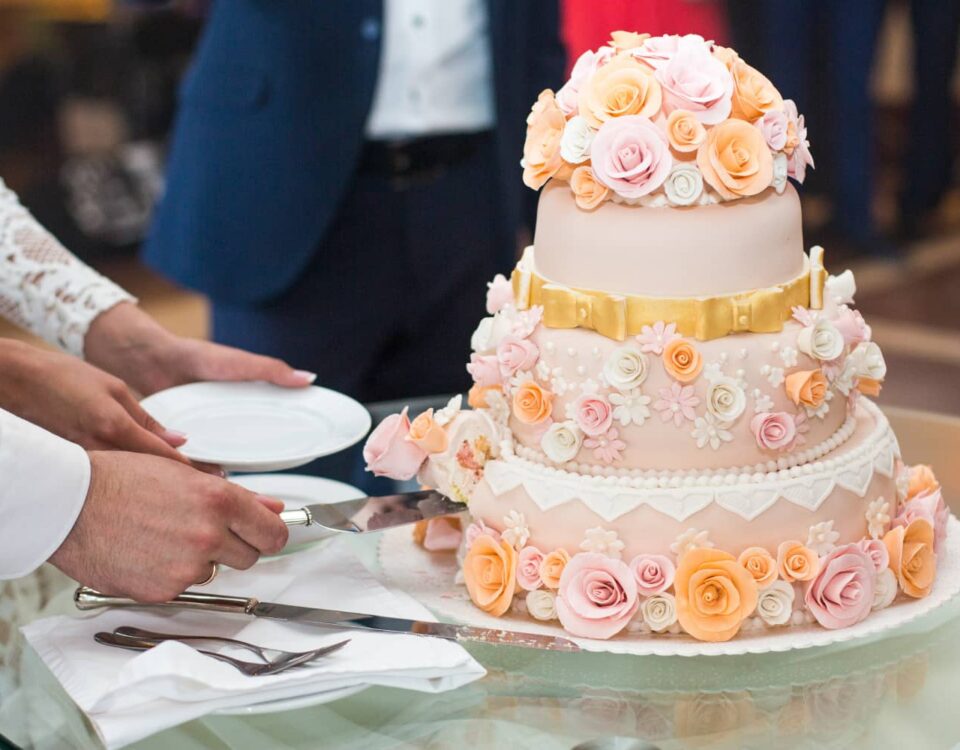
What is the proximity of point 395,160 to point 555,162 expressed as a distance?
4.39 feet

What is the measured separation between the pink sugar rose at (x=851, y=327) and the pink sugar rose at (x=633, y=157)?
31cm

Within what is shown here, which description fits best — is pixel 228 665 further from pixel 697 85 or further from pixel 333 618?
pixel 697 85

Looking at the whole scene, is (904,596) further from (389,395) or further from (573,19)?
(573,19)

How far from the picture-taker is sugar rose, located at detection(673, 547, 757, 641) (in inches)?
58.6

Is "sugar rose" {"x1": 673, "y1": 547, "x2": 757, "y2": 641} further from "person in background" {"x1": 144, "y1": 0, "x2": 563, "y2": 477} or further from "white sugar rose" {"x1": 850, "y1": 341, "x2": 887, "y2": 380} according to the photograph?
"person in background" {"x1": 144, "y1": 0, "x2": 563, "y2": 477}

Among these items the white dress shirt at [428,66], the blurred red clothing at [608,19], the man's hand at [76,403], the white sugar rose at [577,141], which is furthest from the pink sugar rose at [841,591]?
the blurred red clothing at [608,19]

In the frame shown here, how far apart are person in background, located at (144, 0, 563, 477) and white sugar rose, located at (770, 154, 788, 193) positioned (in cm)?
129

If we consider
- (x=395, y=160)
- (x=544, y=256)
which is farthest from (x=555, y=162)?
(x=395, y=160)

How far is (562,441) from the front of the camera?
1.57 m

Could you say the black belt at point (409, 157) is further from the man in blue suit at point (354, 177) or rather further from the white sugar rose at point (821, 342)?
the white sugar rose at point (821, 342)

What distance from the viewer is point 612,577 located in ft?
5.00

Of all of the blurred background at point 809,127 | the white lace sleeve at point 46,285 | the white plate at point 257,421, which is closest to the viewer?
the white plate at point 257,421

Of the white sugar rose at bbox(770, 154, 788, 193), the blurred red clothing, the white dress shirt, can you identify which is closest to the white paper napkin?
the white sugar rose at bbox(770, 154, 788, 193)

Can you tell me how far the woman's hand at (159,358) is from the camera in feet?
6.71
